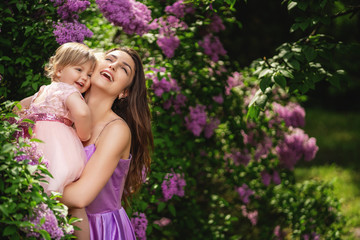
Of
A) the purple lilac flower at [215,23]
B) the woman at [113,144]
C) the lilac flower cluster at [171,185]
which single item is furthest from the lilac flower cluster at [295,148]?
the woman at [113,144]

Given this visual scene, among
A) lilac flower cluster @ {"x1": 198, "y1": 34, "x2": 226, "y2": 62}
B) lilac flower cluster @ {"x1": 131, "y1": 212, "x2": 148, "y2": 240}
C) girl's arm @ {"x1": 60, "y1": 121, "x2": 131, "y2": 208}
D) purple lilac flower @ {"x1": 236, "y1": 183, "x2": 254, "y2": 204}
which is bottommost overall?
purple lilac flower @ {"x1": 236, "y1": 183, "x2": 254, "y2": 204}

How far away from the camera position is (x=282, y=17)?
12.6 meters

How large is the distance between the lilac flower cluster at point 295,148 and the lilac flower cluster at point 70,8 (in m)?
2.30

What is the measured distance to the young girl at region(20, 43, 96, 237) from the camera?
2.14 metres

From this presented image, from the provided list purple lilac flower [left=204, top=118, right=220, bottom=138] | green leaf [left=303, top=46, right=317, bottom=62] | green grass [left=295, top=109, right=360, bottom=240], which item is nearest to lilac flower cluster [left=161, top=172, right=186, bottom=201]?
purple lilac flower [left=204, top=118, right=220, bottom=138]

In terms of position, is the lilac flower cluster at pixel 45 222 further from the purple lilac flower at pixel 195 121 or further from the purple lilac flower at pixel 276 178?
the purple lilac flower at pixel 276 178

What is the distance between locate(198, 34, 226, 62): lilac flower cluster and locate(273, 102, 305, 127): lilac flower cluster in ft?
2.49

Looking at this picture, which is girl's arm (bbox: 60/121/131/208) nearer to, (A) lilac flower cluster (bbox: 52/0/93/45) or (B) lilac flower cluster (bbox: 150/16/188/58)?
(A) lilac flower cluster (bbox: 52/0/93/45)

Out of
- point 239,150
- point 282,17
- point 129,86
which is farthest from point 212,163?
point 282,17

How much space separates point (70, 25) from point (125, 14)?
410 millimetres

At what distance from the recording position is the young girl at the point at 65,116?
2141mm

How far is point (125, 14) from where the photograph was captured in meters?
3.12

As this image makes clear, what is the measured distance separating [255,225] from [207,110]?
4.10ft

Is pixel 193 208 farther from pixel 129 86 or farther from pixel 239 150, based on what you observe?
pixel 129 86
